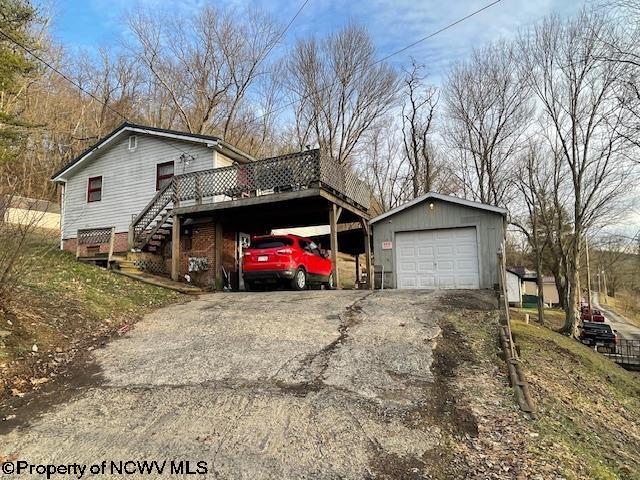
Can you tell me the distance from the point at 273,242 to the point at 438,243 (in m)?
5.96

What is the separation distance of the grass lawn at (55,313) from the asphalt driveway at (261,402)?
0.65 m

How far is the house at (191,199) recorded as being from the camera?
13.0m

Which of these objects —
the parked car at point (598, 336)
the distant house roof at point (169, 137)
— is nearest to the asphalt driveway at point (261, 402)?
the distant house roof at point (169, 137)

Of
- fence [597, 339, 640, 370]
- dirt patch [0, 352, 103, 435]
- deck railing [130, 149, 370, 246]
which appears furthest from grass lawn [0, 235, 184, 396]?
fence [597, 339, 640, 370]

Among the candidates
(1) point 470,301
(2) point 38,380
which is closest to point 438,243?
(1) point 470,301

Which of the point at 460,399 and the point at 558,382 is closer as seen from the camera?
the point at 460,399

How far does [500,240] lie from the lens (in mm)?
13695

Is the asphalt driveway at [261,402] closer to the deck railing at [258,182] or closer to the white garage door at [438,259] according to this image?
the deck railing at [258,182]

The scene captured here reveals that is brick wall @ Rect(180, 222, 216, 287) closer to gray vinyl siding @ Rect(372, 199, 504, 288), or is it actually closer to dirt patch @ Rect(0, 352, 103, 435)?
gray vinyl siding @ Rect(372, 199, 504, 288)

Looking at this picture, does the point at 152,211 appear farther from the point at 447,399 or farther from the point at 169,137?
the point at 447,399

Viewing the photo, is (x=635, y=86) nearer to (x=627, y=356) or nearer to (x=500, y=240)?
(x=500, y=240)

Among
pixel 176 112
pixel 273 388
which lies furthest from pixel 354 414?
pixel 176 112

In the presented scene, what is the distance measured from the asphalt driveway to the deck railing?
5.49 meters

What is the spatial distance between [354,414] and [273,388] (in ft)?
3.81
